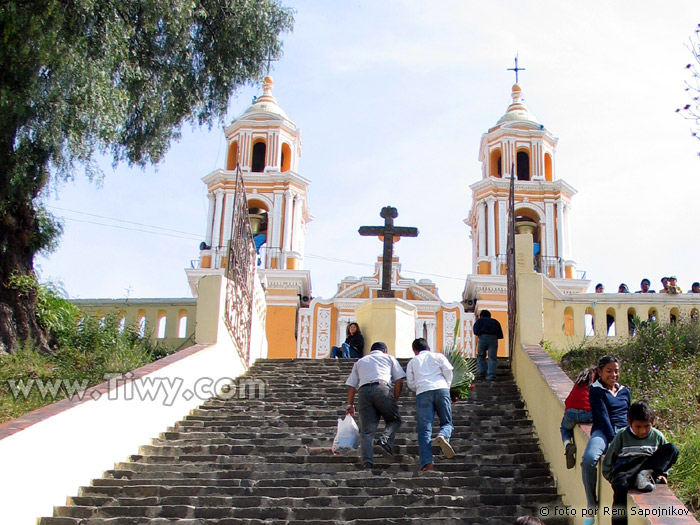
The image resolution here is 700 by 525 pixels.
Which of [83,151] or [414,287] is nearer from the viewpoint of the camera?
[83,151]

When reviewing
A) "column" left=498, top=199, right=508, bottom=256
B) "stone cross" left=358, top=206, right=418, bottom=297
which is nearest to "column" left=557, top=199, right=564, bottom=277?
"column" left=498, top=199, right=508, bottom=256

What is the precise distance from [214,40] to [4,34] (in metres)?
4.06

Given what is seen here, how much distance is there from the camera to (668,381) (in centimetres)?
1199

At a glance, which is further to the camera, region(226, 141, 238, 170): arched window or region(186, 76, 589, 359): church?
region(226, 141, 238, 170): arched window

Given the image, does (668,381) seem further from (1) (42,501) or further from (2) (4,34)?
(2) (4,34)

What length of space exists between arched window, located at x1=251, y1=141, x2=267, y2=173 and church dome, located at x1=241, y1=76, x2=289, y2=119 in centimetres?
124

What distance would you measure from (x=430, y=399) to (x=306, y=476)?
1.41 m

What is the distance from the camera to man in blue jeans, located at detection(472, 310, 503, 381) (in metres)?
13.3

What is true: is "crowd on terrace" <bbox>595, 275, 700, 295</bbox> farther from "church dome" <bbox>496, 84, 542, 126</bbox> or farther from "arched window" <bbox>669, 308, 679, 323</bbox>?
"church dome" <bbox>496, 84, 542, 126</bbox>

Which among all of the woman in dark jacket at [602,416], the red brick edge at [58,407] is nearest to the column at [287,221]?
the red brick edge at [58,407]

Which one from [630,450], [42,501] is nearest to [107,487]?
[42,501]

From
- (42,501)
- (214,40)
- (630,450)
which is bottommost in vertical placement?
(42,501)

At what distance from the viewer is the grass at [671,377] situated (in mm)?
8180

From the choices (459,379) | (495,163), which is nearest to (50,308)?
(459,379)
